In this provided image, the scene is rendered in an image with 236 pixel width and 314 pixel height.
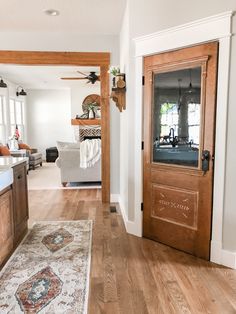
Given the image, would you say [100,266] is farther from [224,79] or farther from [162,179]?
[224,79]

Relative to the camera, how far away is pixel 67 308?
1.98m

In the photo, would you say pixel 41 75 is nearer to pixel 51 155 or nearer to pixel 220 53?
pixel 51 155

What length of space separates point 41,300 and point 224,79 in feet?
7.94

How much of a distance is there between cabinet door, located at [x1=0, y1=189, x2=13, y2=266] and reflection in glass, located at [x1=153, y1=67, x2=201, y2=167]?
163 cm

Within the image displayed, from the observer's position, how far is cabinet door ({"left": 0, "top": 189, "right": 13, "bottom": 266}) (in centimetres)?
253

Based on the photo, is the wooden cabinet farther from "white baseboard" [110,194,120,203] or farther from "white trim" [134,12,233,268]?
"white trim" [134,12,233,268]

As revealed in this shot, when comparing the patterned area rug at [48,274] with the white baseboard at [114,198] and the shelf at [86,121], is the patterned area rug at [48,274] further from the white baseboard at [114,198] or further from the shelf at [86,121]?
the shelf at [86,121]

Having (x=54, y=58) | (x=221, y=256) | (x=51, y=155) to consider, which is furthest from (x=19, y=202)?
(x=51, y=155)

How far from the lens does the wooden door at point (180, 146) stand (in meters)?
2.63

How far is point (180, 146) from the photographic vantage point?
2.94 metres

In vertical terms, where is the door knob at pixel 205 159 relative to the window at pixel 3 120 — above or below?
below

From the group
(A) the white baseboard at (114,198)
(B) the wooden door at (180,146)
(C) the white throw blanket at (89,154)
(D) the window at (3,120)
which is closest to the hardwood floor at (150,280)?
(B) the wooden door at (180,146)

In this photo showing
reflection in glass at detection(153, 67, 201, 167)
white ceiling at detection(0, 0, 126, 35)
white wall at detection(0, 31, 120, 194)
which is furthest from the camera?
white wall at detection(0, 31, 120, 194)

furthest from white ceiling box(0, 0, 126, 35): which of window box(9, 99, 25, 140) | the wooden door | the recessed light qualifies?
window box(9, 99, 25, 140)
